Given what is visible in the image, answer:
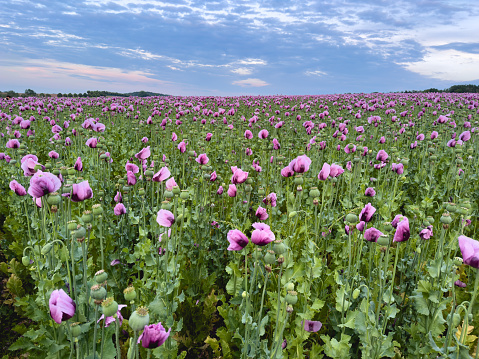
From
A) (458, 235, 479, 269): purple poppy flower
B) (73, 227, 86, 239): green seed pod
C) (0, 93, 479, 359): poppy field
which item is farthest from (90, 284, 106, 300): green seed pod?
(458, 235, 479, 269): purple poppy flower

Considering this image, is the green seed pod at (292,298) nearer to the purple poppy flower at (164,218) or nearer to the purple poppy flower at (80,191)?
the purple poppy flower at (164,218)

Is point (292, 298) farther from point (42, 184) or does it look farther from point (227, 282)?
point (227, 282)

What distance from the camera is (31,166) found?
2.40m

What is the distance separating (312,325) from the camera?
2.44 m

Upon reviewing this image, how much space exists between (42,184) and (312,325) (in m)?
2.04

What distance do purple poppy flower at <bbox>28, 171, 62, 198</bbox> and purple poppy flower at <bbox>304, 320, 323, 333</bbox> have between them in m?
1.92

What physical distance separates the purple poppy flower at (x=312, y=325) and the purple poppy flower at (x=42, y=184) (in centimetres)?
192

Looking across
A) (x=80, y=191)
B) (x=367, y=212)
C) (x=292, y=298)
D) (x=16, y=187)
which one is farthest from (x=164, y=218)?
(x=16, y=187)

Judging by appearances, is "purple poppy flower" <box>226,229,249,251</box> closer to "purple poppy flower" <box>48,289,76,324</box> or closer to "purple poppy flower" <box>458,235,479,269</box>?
"purple poppy flower" <box>48,289,76,324</box>

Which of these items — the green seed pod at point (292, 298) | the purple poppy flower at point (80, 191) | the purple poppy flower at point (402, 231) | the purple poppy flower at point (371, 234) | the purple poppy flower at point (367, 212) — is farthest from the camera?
the purple poppy flower at point (367, 212)

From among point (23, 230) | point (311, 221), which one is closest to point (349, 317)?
point (311, 221)

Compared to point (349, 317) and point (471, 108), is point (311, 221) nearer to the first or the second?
point (349, 317)

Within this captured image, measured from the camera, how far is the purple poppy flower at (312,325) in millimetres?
2412

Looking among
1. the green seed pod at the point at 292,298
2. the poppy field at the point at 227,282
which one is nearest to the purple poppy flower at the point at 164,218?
the poppy field at the point at 227,282
